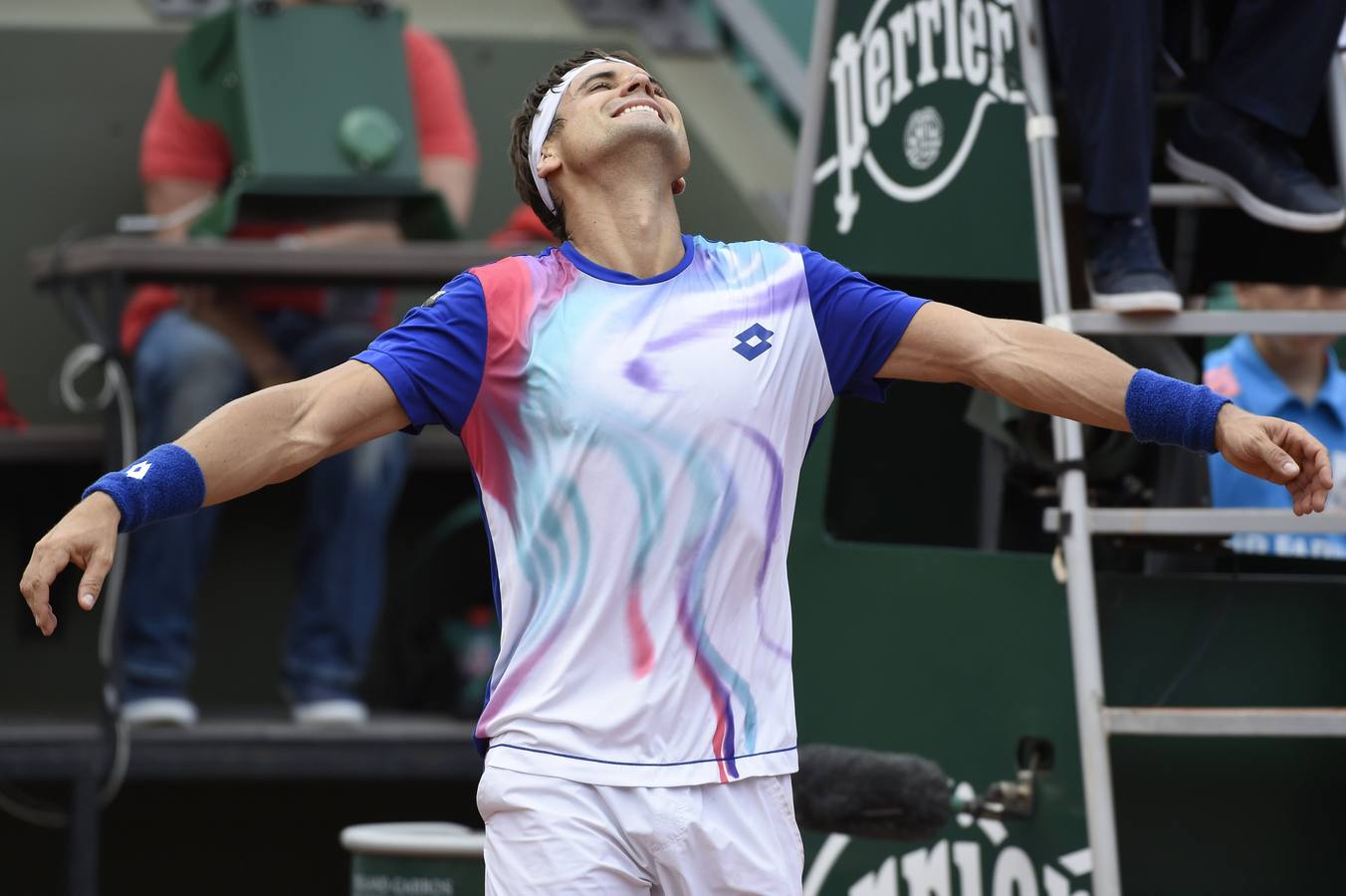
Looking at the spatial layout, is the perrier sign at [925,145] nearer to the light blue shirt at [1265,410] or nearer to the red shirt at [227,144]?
the light blue shirt at [1265,410]

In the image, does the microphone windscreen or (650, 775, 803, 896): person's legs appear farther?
the microphone windscreen

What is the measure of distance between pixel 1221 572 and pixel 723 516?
1773 mm

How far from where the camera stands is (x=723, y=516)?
3055mm

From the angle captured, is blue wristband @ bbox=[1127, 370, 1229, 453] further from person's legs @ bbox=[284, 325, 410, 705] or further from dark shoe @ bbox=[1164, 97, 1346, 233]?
person's legs @ bbox=[284, 325, 410, 705]

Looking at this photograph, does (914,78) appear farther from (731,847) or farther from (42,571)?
(42,571)

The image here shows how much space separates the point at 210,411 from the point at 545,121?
244 centimetres

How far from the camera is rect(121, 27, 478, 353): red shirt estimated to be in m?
5.83

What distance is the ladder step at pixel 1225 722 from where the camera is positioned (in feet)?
12.2

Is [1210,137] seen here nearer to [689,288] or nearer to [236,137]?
[689,288]

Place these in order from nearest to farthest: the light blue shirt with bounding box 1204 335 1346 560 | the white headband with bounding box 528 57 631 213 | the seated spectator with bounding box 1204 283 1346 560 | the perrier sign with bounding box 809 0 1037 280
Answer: the white headband with bounding box 528 57 631 213, the perrier sign with bounding box 809 0 1037 280, the light blue shirt with bounding box 1204 335 1346 560, the seated spectator with bounding box 1204 283 1346 560

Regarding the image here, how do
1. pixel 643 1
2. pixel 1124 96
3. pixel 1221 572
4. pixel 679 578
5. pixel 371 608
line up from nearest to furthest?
1. pixel 679 578
2. pixel 1124 96
3. pixel 1221 572
4. pixel 371 608
5. pixel 643 1

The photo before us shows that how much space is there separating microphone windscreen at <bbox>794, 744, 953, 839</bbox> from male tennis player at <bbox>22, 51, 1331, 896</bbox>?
892 mm

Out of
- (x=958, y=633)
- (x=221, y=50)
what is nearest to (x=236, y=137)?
(x=221, y=50)

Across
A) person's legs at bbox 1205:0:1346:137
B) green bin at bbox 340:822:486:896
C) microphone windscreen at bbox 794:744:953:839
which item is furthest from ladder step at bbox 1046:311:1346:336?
green bin at bbox 340:822:486:896
